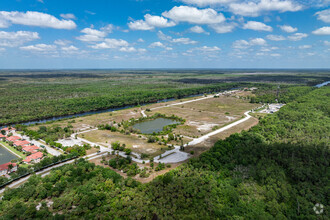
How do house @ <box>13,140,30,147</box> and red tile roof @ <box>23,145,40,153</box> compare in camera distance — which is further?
house @ <box>13,140,30,147</box>

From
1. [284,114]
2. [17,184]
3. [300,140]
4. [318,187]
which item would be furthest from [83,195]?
[284,114]

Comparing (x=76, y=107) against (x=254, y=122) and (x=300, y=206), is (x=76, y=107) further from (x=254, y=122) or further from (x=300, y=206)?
(x=300, y=206)

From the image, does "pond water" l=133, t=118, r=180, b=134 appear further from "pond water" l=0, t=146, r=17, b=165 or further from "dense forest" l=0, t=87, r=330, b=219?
"pond water" l=0, t=146, r=17, b=165

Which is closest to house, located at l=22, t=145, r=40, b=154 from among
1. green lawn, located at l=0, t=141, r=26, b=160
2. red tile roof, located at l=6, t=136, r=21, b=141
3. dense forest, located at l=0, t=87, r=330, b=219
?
green lawn, located at l=0, t=141, r=26, b=160

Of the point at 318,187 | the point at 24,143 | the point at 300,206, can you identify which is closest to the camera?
the point at 300,206

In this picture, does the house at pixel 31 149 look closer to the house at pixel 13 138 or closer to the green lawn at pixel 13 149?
the green lawn at pixel 13 149
